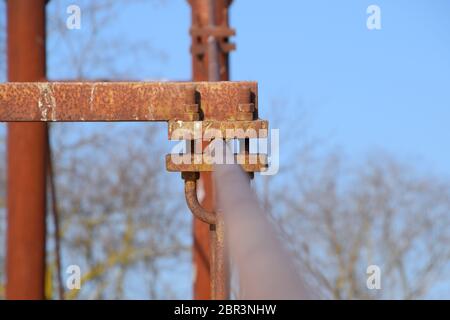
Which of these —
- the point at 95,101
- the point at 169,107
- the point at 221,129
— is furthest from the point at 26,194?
the point at 221,129

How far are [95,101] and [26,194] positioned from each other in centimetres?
381

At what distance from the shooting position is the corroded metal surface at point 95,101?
12.3 feet

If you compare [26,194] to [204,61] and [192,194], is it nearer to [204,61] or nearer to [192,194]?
[204,61]

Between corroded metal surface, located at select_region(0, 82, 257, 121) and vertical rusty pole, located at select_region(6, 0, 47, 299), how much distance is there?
3.62m

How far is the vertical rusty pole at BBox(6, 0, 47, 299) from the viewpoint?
744 cm

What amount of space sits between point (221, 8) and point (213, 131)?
506 centimetres

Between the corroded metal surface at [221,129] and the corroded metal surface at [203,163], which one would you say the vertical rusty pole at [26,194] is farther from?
the corroded metal surface at [203,163]

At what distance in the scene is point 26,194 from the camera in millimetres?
7520

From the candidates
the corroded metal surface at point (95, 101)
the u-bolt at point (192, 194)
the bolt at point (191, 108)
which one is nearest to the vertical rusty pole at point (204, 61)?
the corroded metal surface at point (95, 101)

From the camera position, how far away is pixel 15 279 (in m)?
7.43
